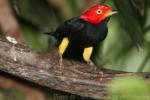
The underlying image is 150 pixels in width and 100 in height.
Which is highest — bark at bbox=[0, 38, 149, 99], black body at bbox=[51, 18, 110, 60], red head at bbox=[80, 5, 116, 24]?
red head at bbox=[80, 5, 116, 24]

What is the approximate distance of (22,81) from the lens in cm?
132

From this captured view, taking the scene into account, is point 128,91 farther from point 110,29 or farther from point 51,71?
point 110,29

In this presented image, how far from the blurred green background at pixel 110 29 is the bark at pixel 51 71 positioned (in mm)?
387

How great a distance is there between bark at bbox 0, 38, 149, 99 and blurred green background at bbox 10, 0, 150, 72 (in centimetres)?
39

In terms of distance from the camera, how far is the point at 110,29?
5.94ft

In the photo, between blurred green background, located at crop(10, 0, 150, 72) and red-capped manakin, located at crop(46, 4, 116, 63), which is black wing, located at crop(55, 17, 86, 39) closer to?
red-capped manakin, located at crop(46, 4, 116, 63)

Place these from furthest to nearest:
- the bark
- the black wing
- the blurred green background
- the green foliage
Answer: the blurred green background, the black wing, the bark, the green foliage

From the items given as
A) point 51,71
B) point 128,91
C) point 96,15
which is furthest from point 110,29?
point 128,91

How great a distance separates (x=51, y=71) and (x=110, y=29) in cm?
79

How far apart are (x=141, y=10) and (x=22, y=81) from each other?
0.73m

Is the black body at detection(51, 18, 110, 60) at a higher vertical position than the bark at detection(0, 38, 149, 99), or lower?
higher

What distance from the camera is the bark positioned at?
3.58 ft

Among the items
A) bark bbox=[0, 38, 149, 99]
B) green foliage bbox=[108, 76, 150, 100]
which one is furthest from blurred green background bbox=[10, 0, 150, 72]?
green foliage bbox=[108, 76, 150, 100]

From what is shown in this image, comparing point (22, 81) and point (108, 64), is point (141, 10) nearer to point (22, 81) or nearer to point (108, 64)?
point (108, 64)
